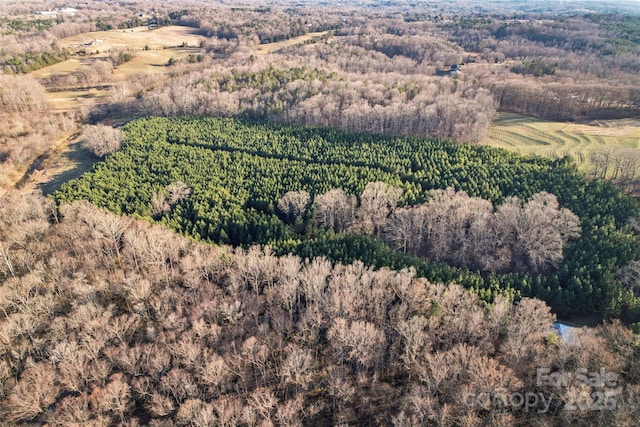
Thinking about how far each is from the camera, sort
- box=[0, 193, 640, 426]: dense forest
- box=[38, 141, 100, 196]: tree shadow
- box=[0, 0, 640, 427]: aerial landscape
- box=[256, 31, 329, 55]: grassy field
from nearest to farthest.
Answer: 1. box=[0, 193, 640, 426]: dense forest
2. box=[0, 0, 640, 427]: aerial landscape
3. box=[38, 141, 100, 196]: tree shadow
4. box=[256, 31, 329, 55]: grassy field

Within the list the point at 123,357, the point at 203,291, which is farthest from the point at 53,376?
the point at 203,291

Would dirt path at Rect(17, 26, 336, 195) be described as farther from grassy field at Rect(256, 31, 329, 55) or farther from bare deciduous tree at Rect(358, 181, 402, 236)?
bare deciduous tree at Rect(358, 181, 402, 236)

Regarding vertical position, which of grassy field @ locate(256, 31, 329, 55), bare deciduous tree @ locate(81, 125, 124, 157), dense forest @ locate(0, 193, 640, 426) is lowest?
dense forest @ locate(0, 193, 640, 426)

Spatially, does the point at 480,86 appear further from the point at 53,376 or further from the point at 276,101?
the point at 53,376

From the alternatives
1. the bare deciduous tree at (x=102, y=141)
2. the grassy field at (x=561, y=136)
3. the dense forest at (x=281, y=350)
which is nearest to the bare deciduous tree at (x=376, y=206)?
the dense forest at (x=281, y=350)

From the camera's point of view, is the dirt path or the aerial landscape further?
the dirt path

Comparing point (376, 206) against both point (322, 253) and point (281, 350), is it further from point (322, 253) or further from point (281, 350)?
point (281, 350)

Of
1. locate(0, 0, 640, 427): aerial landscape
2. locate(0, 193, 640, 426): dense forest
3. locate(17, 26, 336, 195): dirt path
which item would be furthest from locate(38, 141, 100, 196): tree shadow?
locate(0, 193, 640, 426): dense forest

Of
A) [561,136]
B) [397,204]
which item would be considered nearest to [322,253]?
[397,204]
